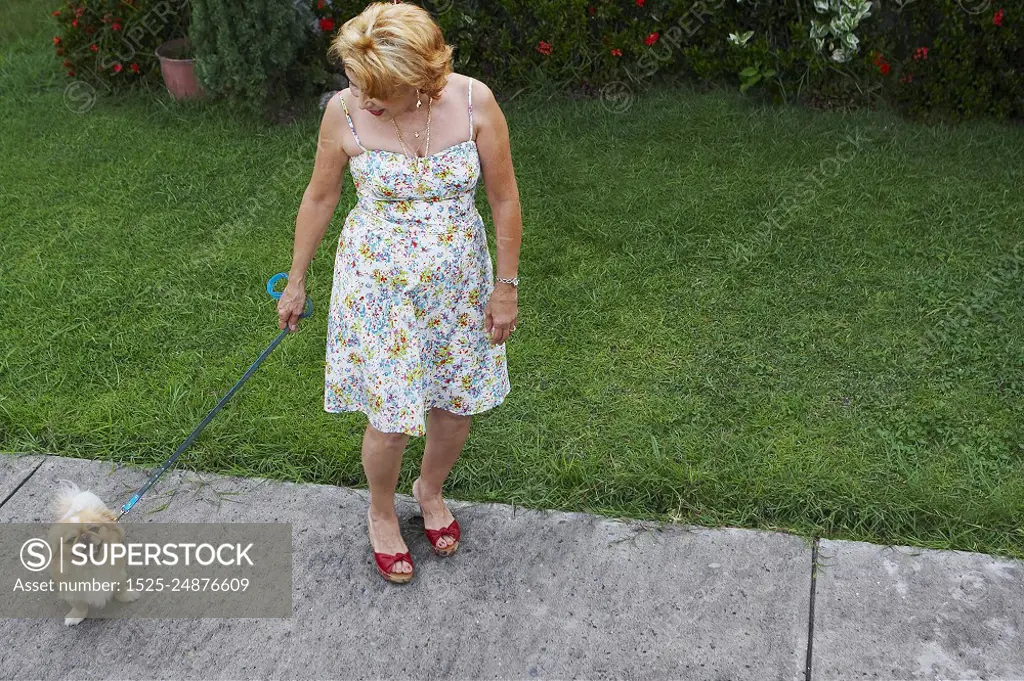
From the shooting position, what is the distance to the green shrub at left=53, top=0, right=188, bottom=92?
6.56m

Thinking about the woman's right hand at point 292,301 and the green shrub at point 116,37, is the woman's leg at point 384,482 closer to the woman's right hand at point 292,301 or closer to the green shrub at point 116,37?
the woman's right hand at point 292,301

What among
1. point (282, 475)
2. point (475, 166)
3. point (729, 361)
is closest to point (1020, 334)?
point (729, 361)

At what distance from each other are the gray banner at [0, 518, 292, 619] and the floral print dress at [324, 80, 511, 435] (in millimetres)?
660

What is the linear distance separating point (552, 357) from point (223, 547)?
4.97 ft

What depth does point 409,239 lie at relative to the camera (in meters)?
2.68

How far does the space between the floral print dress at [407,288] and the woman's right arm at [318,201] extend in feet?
0.17

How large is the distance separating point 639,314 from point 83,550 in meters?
2.45

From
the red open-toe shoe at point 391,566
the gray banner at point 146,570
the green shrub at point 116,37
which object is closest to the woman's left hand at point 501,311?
the red open-toe shoe at point 391,566

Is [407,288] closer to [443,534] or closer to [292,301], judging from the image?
[292,301]

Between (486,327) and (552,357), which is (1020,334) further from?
(486,327)

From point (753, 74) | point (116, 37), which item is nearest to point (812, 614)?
point (753, 74)

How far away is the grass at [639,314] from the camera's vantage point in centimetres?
350

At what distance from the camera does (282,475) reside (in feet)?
11.7

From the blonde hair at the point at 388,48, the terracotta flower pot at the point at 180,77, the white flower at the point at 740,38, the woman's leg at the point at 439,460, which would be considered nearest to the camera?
the blonde hair at the point at 388,48
